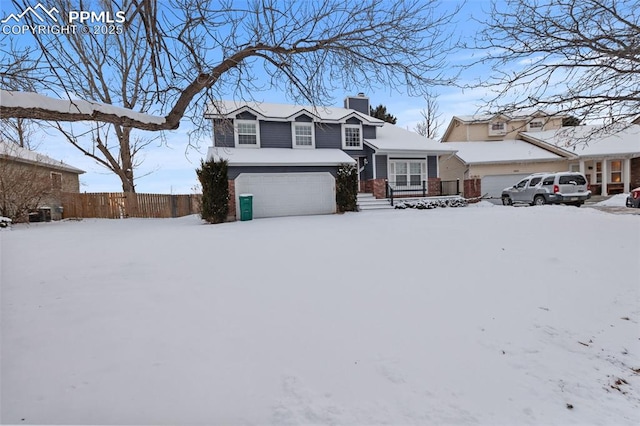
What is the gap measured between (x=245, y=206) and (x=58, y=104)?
899 centimetres

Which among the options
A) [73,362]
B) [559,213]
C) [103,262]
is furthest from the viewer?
[559,213]

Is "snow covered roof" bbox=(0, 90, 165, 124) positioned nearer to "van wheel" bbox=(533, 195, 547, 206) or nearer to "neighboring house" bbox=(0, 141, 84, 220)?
"neighboring house" bbox=(0, 141, 84, 220)

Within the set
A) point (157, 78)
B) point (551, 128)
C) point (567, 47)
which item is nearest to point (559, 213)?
point (567, 47)

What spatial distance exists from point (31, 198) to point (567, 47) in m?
19.1

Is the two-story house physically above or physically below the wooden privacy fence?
above

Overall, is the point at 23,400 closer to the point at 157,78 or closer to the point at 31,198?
the point at 157,78

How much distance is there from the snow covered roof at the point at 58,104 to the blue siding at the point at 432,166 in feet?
58.1

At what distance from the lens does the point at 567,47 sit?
267 inches

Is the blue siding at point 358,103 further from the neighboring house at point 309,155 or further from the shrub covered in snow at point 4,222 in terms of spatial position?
the shrub covered in snow at point 4,222

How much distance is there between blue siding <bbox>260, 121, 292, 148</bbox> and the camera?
56.8 feet

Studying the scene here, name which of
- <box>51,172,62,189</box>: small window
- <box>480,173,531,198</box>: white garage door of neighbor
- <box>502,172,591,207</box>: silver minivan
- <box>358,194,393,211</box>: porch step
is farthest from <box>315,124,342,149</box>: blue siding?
<box>51,172,62,189</box>: small window

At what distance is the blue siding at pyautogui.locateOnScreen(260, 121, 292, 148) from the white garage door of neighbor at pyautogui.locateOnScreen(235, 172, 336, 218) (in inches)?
160

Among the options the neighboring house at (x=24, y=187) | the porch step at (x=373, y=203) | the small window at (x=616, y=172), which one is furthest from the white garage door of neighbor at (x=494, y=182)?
the neighboring house at (x=24, y=187)

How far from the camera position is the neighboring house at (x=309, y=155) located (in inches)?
555
